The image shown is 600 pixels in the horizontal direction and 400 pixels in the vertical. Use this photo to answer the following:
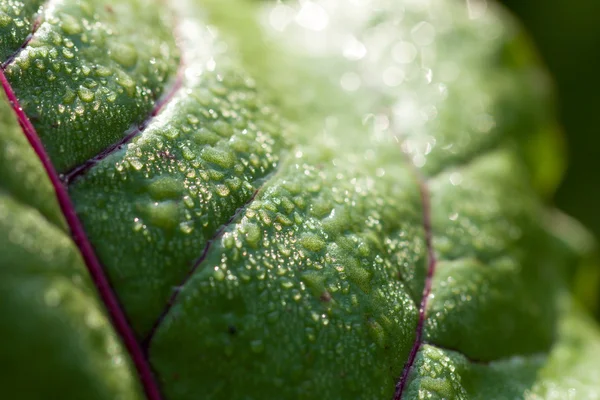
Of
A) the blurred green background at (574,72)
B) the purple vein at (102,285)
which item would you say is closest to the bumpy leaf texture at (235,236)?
the purple vein at (102,285)

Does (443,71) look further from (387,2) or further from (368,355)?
(368,355)

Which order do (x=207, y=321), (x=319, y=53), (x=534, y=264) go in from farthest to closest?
1. (x=319, y=53)
2. (x=534, y=264)
3. (x=207, y=321)

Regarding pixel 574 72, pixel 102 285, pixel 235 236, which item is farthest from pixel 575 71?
pixel 102 285

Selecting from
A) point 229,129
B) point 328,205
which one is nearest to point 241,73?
point 229,129

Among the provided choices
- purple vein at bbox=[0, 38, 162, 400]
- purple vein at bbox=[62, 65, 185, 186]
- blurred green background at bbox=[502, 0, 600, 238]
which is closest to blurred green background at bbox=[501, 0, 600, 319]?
blurred green background at bbox=[502, 0, 600, 238]

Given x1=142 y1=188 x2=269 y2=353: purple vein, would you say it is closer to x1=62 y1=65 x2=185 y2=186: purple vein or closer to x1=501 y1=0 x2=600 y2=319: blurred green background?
x1=62 y1=65 x2=185 y2=186: purple vein

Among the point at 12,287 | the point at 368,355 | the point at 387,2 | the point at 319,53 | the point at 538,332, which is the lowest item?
the point at 538,332

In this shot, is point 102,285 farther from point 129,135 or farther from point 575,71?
point 575,71

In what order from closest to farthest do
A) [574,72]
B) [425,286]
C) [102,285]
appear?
[102,285], [425,286], [574,72]
